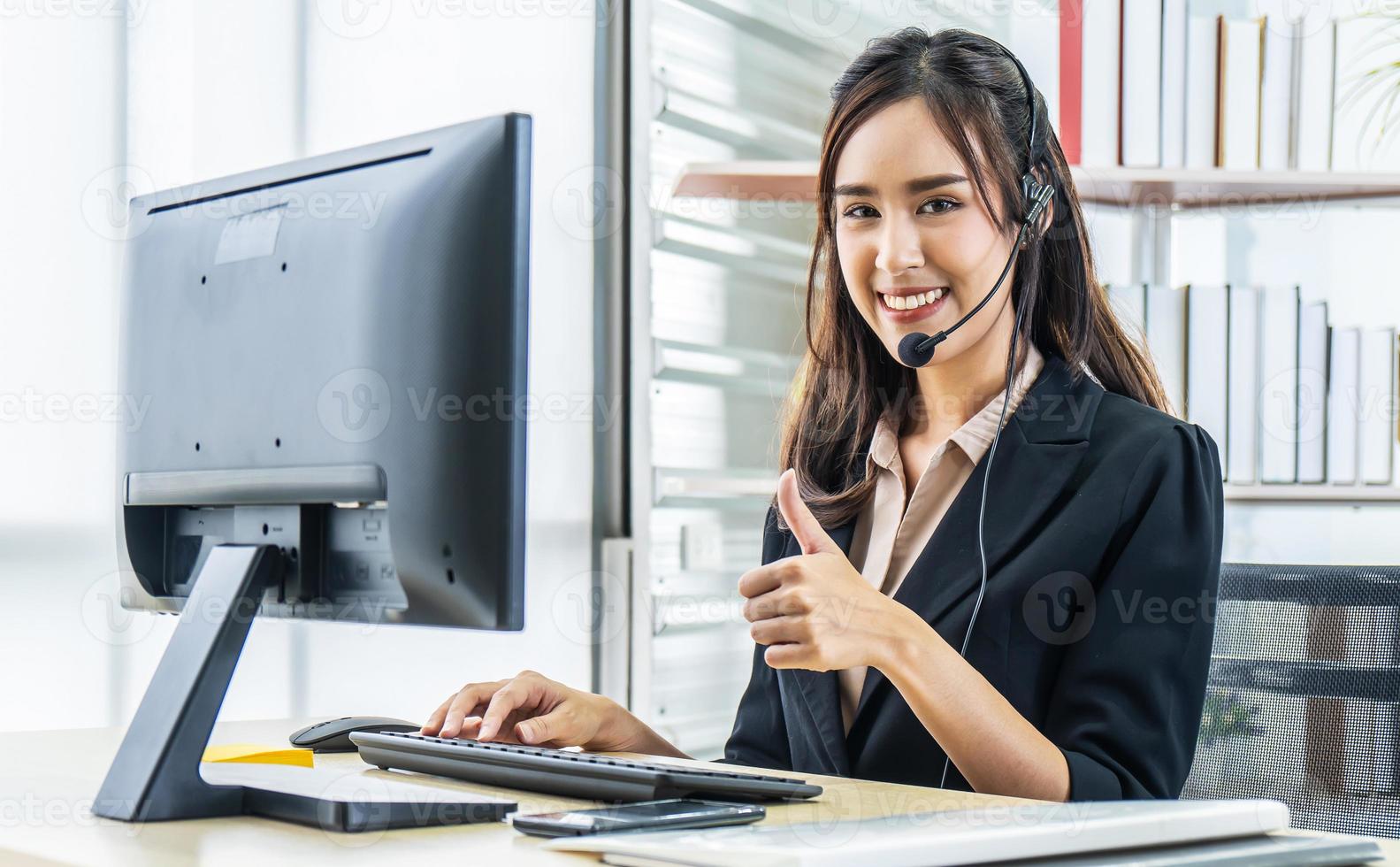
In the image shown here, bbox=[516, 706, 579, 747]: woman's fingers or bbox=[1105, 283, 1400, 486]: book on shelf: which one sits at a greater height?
bbox=[1105, 283, 1400, 486]: book on shelf

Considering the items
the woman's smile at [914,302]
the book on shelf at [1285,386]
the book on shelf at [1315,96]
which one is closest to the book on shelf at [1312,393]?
the book on shelf at [1285,386]

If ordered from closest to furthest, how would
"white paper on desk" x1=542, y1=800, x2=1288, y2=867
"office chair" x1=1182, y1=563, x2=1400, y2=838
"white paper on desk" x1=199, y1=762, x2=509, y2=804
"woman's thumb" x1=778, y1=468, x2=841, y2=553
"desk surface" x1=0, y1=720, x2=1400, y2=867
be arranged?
"white paper on desk" x1=542, y1=800, x2=1288, y2=867 < "desk surface" x1=0, y1=720, x2=1400, y2=867 < "white paper on desk" x1=199, y1=762, x2=509, y2=804 < "woman's thumb" x1=778, y1=468, x2=841, y2=553 < "office chair" x1=1182, y1=563, x2=1400, y2=838

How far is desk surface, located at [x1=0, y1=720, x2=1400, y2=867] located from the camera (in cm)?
74

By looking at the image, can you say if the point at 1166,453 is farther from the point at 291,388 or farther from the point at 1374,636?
the point at 291,388

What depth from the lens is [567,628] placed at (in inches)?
118

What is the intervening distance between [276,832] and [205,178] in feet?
6.09

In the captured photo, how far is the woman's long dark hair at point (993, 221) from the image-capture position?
4.56ft

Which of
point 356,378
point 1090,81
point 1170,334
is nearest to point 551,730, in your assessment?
point 356,378

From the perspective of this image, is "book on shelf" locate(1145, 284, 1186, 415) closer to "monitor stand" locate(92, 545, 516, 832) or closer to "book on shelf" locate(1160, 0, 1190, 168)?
"book on shelf" locate(1160, 0, 1190, 168)

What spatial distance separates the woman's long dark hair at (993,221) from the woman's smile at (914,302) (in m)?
0.09

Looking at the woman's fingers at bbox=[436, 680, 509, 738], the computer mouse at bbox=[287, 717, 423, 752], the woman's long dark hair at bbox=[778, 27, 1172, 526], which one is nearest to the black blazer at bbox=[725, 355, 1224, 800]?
the woman's long dark hair at bbox=[778, 27, 1172, 526]

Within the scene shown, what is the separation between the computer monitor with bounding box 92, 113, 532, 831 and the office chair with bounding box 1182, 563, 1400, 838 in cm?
71

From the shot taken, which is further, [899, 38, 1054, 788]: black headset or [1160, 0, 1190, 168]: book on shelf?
[1160, 0, 1190, 168]: book on shelf

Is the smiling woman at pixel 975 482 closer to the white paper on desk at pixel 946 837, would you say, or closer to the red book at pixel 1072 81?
the white paper on desk at pixel 946 837
